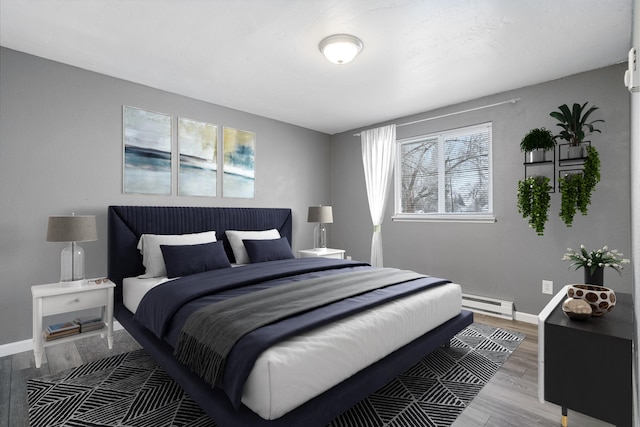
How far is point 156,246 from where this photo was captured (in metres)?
3.02

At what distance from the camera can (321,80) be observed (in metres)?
3.26

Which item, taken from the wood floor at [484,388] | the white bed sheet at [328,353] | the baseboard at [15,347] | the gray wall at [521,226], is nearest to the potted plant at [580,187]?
the gray wall at [521,226]

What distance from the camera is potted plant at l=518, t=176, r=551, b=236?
9.98ft

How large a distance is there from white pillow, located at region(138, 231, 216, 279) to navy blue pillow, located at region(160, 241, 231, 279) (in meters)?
0.09

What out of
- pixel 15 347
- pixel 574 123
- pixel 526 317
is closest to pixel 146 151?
pixel 15 347

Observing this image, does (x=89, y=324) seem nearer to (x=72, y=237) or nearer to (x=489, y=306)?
(x=72, y=237)

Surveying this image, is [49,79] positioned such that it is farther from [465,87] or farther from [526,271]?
[526,271]

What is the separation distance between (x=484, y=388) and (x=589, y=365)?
0.72 metres

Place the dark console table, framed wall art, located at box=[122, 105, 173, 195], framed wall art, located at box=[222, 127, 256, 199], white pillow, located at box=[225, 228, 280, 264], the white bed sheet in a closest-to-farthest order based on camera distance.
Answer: the white bed sheet
the dark console table
framed wall art, located at box=[122, 105, 173, 195]
white pillow, located at box=[225, 228, 280, 264]
framed wall art, located at box=[222, 127, 256, 199]

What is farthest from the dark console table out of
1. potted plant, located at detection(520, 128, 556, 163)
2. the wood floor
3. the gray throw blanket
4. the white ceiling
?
the white ceiling

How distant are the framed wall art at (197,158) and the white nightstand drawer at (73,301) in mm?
1391

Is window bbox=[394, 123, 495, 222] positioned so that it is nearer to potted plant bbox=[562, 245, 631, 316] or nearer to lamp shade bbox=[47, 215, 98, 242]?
potted plant bbox=[562, 245, 631, 316]

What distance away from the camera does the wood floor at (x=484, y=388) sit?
1811 mm

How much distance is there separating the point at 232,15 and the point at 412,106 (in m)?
2.57
